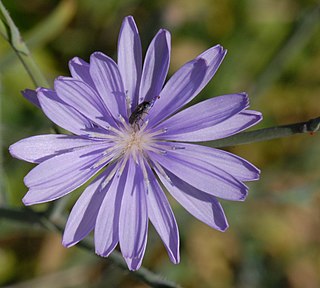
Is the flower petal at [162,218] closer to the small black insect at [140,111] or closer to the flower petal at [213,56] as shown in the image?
the small black insect at [140,111]

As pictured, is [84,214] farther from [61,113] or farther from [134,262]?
[61,113]

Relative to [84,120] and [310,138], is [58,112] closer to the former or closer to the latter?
[84,120]

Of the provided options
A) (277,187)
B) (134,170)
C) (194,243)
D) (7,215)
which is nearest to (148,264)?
(194,243)

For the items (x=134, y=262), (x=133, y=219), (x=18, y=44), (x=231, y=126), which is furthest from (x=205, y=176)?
(x=18, y=44)

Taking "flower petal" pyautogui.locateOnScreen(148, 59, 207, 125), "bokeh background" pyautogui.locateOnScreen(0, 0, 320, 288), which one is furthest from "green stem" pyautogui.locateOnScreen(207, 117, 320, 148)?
"bokeh background" pyautogui.locateOnScreen(0, 0, 320, 288)

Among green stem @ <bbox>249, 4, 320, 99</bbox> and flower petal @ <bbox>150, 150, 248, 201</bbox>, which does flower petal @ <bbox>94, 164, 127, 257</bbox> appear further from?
green stem @ <bbox>249, 4, 320, 99</bbox>
